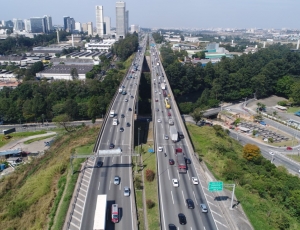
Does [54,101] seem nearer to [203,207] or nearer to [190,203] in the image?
[190,203]

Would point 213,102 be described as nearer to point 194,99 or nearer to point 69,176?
point 194,99

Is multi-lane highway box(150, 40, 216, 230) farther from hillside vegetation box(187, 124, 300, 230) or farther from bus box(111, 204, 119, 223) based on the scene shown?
hillside vegetation box(187, 124, 300, 230)

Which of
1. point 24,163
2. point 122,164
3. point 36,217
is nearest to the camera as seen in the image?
point 36,217

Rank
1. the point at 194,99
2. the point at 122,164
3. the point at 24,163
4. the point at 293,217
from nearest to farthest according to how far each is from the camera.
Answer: the point at 293,217, the point at 122,164, the point at 24,163, the point at 194,99

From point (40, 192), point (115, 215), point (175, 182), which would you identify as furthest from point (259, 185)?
point (40, 192)

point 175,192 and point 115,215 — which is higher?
point 115,215

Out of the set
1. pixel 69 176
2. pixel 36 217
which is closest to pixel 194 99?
pixel 69 176
